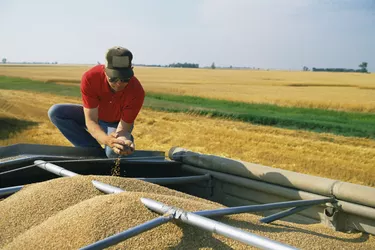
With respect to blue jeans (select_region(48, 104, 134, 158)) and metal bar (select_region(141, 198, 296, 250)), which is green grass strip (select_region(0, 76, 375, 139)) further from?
metal bar (select_region(141, 198, 296, 250))

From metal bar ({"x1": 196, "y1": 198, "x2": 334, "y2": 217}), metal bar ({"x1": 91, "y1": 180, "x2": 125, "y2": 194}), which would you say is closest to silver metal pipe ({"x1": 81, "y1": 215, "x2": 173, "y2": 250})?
metal bar ({"x1": 196, "y1": 198, "x2": 334, "y2": 217})

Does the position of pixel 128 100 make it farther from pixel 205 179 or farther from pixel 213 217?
pixel 213 217

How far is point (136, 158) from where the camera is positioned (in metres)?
4.31

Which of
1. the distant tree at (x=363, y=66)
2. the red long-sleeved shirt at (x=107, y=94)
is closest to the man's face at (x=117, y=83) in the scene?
the red long-sleeved shirt at (x=107, y=94)

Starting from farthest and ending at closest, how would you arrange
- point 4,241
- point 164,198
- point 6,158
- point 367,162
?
point 367,162 < point 6,158 < point 164,198 < point 4,241

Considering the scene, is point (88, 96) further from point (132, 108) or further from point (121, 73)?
point (121, 73)

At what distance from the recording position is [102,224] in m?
2.24

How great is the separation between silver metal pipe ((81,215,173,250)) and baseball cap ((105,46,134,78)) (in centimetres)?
161

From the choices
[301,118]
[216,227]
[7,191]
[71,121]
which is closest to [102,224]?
[216,227]

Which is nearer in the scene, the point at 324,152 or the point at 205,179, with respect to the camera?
the point at 205,179

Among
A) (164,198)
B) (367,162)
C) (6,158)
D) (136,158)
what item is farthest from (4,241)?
(367,162)

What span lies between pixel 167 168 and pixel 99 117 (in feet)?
2.51

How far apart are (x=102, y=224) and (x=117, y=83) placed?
163 cm

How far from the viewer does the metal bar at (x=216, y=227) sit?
191cm
